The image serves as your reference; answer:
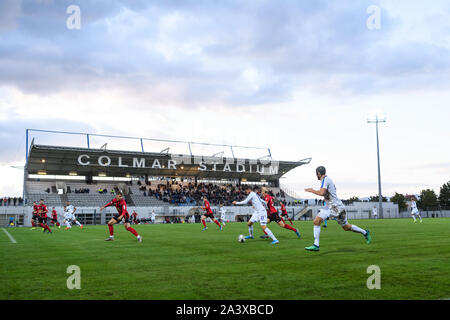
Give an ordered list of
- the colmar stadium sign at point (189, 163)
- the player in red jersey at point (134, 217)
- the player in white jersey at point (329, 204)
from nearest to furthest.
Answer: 1. the player in white jersey at point (329, 204)
2. the player in red jersey at point (134, 217)
3. the colmar stadium sign at point (189, 163)

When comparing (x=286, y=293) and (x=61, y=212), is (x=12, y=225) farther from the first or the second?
(x=286, y=293)

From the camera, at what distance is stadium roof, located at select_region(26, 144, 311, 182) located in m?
56.3

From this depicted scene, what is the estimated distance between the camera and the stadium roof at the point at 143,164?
185ft

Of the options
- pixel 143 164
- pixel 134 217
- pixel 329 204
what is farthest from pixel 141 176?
pixel 329 204

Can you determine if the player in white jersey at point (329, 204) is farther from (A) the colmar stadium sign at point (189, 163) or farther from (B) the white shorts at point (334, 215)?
(A) the colmar stadium sign at point (189, 163)

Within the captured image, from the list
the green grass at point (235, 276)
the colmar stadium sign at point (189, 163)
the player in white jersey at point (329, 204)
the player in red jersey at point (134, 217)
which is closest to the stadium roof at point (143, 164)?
the colmar stadium sign at point (189, 163)

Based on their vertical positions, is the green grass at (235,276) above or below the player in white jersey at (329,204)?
below

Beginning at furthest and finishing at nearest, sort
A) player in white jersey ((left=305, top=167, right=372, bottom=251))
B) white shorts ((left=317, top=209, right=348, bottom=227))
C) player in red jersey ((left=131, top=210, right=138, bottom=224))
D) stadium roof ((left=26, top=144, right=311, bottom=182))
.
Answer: stadium roof ((left=26, top=144, right=311, bottom=182))
player in red jersey ((left=131, top=210, right=138, bottom=224))
white shorts ((left=317, top=209, right=348, bottom=227))
player in white jersey ((left=305, top=167, right=372, bottom=251))

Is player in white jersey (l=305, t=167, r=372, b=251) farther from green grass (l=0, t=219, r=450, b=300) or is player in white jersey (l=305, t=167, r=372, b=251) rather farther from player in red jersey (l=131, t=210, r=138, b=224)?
player in red jersey (l=131, t=210, r=138, b=224)

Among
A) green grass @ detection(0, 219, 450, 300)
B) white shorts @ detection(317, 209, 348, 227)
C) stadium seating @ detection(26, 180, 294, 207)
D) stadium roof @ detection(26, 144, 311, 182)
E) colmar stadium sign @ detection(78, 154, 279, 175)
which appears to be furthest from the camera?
colmar stadium sign @ detection(78, 154, 279, 175)

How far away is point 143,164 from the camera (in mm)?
60812

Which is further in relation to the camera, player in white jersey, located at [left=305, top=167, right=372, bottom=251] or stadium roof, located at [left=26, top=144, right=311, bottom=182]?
stadium roof, located at [left=26, top=144, right=311, bottom=182]

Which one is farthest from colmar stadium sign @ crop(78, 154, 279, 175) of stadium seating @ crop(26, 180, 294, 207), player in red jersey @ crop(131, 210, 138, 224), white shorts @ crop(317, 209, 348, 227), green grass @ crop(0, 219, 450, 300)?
white shorts @ crop(317, 209, 348, 227)
